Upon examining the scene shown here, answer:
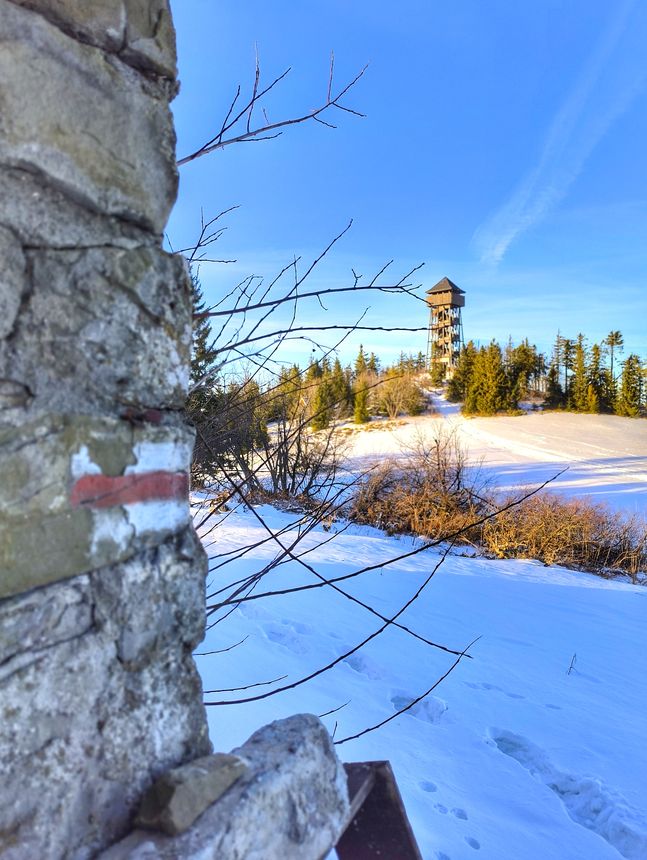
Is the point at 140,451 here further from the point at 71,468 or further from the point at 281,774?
the point at 281,774

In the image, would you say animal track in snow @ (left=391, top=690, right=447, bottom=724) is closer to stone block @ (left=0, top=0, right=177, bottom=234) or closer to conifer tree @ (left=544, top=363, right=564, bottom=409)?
stone block @ (left=0, top=0, right=177, bottom=234)

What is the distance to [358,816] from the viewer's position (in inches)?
52.2

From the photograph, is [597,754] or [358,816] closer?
[358,816]

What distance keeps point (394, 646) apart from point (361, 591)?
188 centimetres

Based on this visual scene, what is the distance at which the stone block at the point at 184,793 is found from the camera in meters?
0.89

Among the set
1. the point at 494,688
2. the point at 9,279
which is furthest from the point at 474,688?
the point at 9,279

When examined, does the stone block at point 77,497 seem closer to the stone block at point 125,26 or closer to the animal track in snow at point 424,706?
the stone block at point 125,26

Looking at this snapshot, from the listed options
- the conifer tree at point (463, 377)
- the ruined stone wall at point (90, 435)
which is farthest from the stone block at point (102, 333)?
the conifer tree at point (463, 377)

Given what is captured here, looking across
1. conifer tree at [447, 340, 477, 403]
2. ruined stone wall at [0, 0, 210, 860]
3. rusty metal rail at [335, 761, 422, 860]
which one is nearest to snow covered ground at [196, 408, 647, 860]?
rusty metal rail at [335, 761, 422, 860]

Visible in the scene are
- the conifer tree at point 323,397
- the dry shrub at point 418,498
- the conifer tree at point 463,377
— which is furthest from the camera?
the conifer tree at point 463,377

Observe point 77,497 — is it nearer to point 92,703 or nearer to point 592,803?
point 92,703

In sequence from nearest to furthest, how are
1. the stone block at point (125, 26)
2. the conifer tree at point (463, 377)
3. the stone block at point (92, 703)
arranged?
the stone block at point (92, 703) → the stone block at point (125, 26) → the conifer tree at point (463, 377)

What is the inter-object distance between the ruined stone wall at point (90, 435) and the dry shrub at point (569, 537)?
9.64m

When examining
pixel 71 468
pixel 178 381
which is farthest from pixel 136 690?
pixel 178 381
